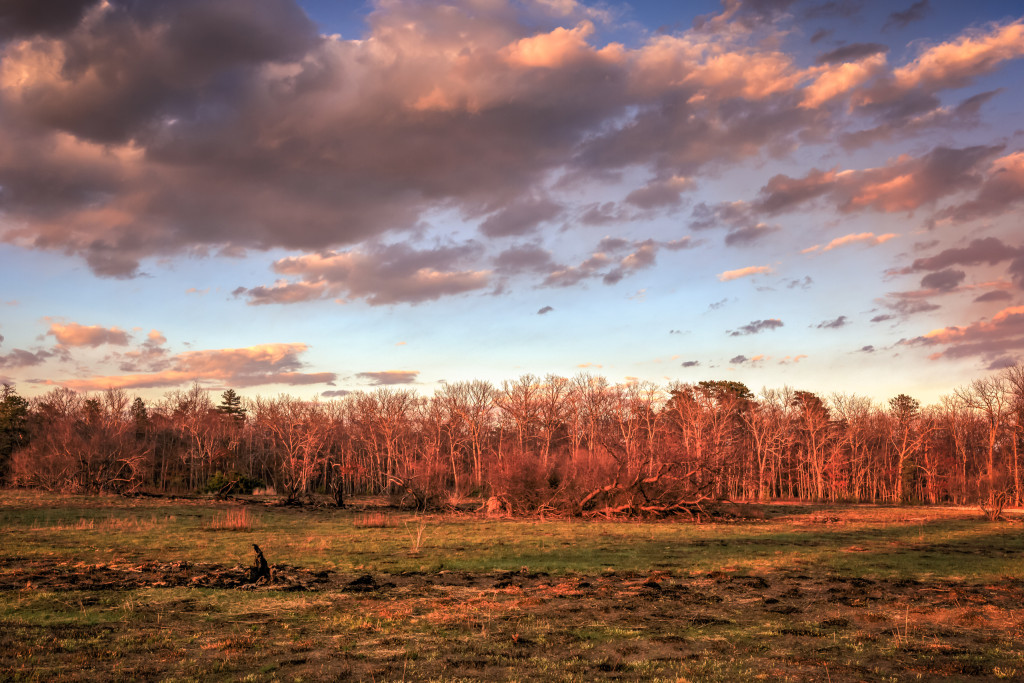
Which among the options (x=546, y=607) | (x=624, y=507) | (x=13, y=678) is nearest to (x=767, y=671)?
(x=546, y=607)

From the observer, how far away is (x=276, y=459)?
93.2 metres

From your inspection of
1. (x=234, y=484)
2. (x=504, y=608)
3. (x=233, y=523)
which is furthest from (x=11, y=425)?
(x=504, y=608)

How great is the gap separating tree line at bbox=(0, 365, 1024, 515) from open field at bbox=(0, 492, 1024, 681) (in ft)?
66.7

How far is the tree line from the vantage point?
53344 mm

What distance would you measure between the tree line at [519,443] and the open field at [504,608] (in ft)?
66.7

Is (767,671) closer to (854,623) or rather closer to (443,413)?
(854,623)

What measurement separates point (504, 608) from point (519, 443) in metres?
53.3

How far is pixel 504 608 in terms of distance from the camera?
13.2 meters

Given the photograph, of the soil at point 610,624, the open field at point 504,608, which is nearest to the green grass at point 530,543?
the open field at point 504,608

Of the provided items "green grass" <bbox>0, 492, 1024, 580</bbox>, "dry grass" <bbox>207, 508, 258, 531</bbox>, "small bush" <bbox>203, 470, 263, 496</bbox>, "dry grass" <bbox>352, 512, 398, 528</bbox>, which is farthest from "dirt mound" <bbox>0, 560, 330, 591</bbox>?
"small bush" <bbox>203, 470, 263, 496</bbox>

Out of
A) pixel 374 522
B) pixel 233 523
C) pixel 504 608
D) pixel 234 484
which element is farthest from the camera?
pixel 234 484

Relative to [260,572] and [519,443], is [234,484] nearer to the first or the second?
[519,443]

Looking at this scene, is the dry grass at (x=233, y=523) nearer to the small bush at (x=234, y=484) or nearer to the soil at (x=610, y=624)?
the soil at (x=610, y=624)

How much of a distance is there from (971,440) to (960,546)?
6921cm
